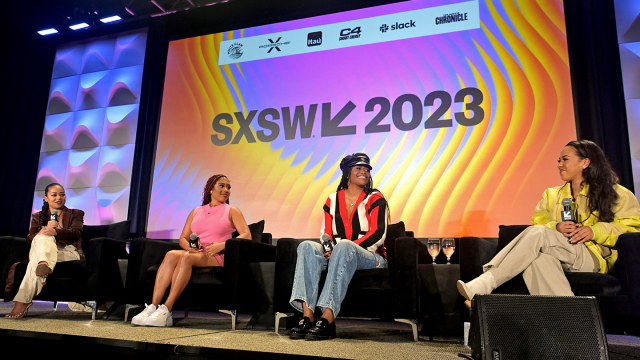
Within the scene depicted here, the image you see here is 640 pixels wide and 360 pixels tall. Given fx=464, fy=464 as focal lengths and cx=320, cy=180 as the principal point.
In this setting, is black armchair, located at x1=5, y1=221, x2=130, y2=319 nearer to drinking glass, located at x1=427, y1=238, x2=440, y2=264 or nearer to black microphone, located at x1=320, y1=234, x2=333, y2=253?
black microphone, located at x1=320, y1=234, x2=333, y2=253

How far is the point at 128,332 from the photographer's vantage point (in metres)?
2.52

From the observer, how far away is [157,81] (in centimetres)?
529

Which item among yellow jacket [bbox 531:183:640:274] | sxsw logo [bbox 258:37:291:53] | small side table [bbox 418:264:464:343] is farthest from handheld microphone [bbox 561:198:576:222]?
sxsw logo [bbox 258:37:291:53]

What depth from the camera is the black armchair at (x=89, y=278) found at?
331cm

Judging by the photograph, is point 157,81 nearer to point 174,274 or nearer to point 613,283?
point 174,274

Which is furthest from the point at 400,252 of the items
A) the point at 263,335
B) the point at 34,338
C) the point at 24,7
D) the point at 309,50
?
the point at 24,7

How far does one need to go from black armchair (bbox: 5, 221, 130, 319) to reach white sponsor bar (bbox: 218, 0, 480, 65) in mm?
2476

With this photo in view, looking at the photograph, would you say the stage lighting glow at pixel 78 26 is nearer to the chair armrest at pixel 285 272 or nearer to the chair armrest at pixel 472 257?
the chair armrest at pixel 285 272

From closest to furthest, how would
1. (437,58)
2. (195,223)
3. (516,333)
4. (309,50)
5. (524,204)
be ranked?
(516,333) → (195,223) → (524,204) → (437,58) → (309,50)

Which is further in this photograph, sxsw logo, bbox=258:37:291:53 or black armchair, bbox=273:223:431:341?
sxsw logo, bbox=258:37:291:53

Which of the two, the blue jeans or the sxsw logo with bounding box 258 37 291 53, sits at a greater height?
the sxsw logo with bounding box 258 37 291 53

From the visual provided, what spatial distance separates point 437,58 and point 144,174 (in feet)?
10.8

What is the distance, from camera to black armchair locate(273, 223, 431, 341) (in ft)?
8.31

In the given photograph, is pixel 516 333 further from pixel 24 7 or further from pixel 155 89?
pixel 24 7
